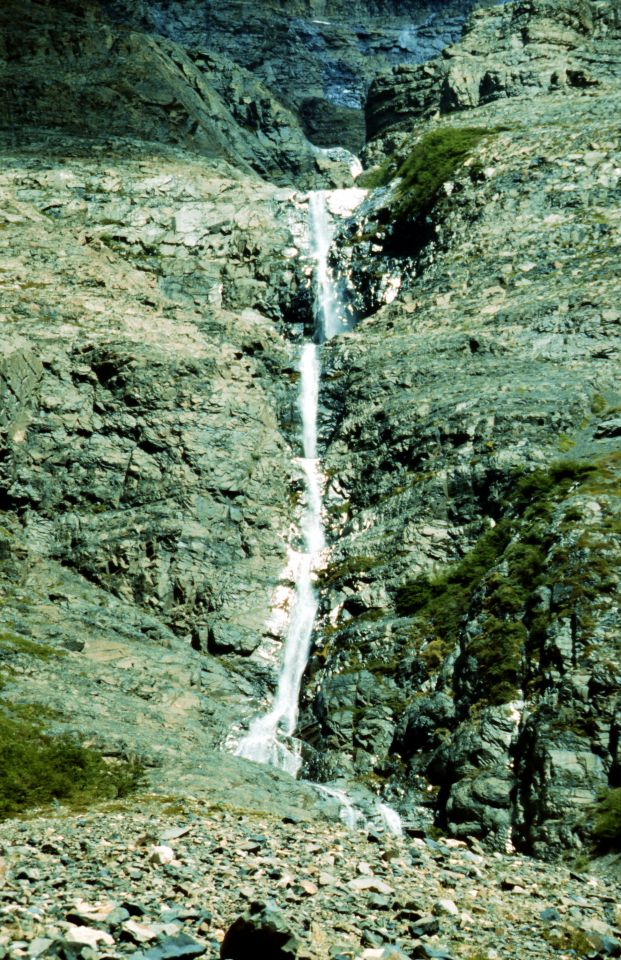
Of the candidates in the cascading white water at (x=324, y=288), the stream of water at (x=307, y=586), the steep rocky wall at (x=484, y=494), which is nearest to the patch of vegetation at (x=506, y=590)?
the steep rocky wall at (x=484, y=494)

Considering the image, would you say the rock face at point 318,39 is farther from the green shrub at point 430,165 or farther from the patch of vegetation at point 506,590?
the patch of vegetation at point 506,590

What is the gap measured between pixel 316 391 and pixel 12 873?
4712 centimetres

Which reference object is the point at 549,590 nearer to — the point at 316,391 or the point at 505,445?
the point at 505,445

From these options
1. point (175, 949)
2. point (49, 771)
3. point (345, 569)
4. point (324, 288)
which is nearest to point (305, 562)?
point (345, 569)

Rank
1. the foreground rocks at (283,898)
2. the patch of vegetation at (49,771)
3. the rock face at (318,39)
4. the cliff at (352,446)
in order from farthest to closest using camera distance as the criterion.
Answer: the rock face at (318,39) → the cliff at (352,446) → the patch of vegetation at (49,771) → the foreground rocks at (283,898)

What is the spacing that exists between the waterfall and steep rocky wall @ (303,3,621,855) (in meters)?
1.04

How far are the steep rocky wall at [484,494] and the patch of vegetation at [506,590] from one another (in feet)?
0.32

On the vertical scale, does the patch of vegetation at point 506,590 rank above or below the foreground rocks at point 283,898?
above

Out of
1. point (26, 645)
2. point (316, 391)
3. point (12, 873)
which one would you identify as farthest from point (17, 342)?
point (12, 873)

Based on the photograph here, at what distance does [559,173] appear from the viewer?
70062 millimetres

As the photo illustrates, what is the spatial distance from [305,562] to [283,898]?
114ft

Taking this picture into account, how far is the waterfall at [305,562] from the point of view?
138 ft

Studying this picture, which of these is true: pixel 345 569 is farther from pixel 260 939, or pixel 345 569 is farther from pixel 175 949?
pixel 260 939

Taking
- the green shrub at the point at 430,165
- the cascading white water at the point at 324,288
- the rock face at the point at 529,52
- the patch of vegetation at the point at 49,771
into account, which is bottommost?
the patch of vegetation at the point at 49,771
